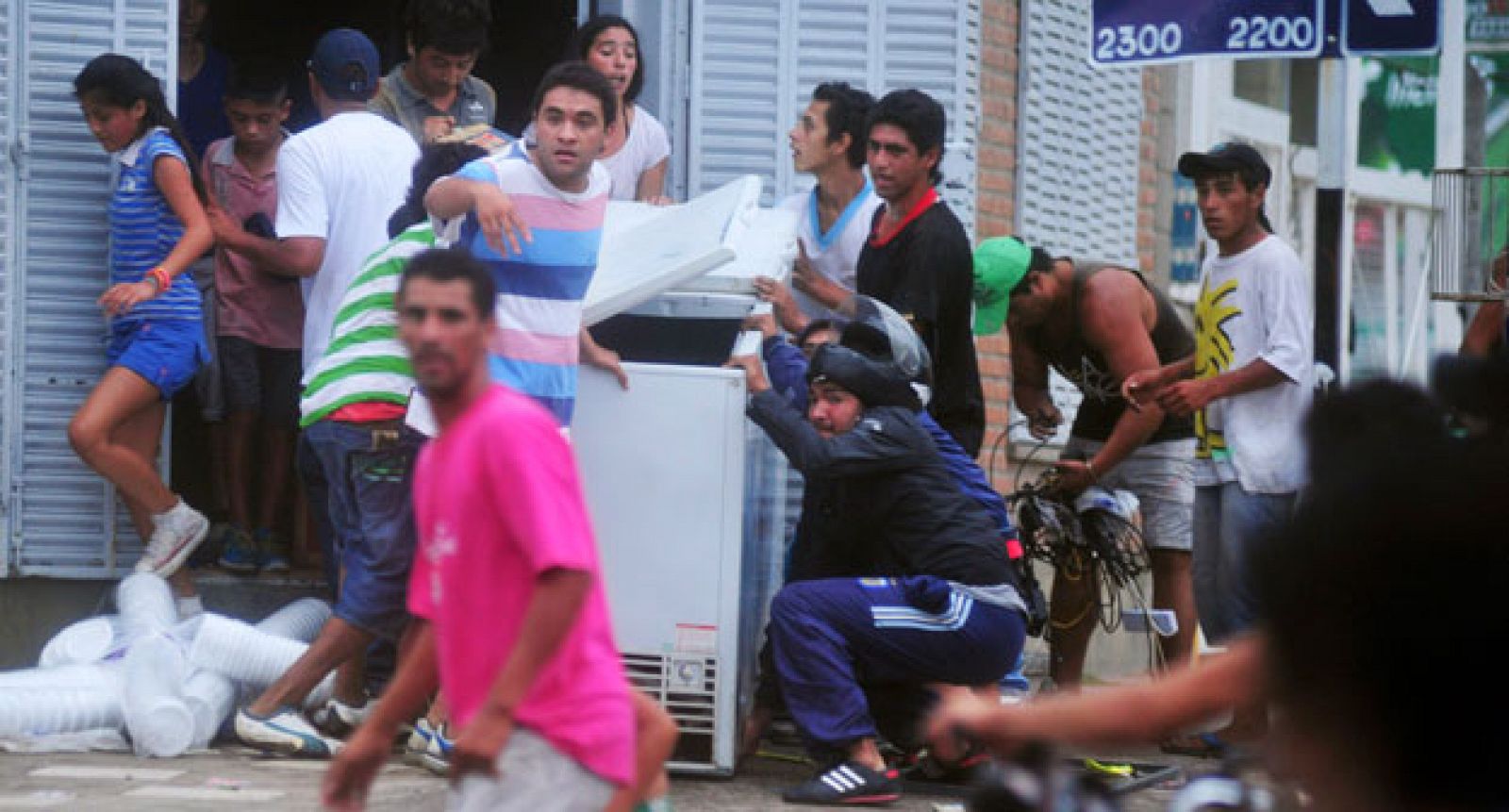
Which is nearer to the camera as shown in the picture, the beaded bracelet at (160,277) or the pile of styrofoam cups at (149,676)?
the pile of styrofoam cups at (149,676)

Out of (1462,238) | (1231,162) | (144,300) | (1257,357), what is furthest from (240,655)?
(1462,238)

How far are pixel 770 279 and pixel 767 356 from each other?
0.32 metres

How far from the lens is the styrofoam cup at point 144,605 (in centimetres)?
803

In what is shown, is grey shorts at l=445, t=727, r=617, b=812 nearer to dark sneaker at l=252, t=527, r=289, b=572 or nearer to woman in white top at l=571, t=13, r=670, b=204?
woman in white top at l=571, t=13, r=670, b=204

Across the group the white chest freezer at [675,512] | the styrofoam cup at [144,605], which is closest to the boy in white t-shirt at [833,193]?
the white chest freezer at [675,512]

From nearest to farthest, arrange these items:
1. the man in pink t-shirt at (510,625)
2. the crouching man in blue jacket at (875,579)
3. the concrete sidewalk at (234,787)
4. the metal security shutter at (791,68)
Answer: the man in pink t-shirt at (510,625)
the concrete sidewalk at (234,787)
the crouching man in blue jacket at (875,579)
the metal security shutter at (791,68)

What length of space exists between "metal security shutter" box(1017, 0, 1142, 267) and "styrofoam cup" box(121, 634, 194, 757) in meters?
4.84

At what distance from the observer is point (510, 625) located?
4.02 m

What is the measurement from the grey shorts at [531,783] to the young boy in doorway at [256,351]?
505cm

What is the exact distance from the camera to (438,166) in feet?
23.8

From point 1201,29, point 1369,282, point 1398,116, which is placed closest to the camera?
point 1201,29

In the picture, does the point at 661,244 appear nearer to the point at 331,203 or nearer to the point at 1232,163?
the point at 331,203

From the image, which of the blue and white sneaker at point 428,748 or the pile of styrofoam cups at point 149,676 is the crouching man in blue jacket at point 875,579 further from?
the pile of styrofoam cups at point 149,676

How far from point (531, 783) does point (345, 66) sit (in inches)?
193
